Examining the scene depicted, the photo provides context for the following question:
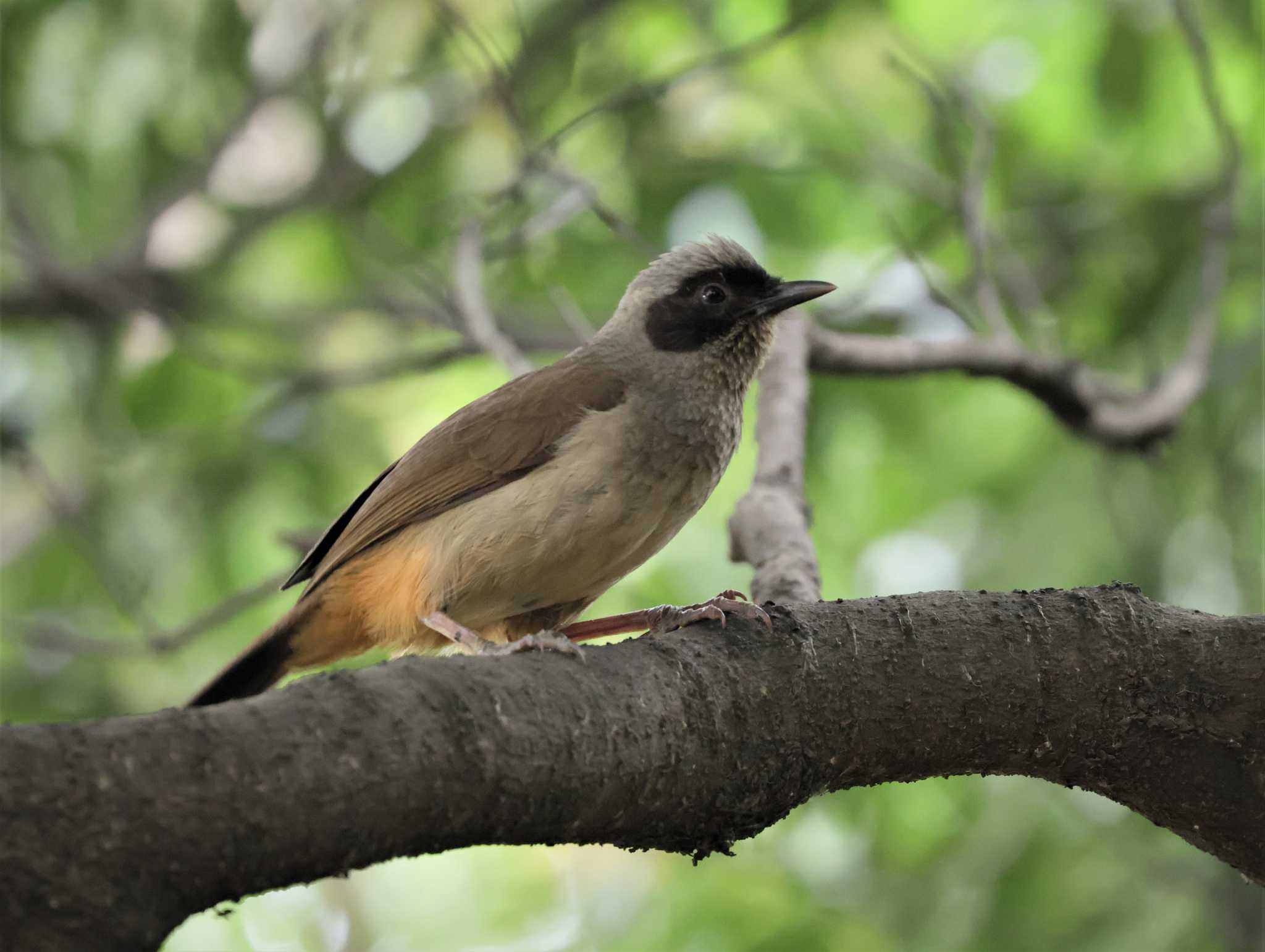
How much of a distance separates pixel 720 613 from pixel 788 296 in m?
1.82

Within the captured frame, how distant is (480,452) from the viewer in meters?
3.97

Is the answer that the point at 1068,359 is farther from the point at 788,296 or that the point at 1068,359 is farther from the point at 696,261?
the point at 696,261

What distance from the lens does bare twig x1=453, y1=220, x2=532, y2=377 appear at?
4500 millimetres

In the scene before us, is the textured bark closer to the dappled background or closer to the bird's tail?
the bird's tail

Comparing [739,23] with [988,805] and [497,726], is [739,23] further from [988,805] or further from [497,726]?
→ [497,726]

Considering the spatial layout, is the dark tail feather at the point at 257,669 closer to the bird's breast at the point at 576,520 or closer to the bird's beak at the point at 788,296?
the bird's breast at the point at 576,520

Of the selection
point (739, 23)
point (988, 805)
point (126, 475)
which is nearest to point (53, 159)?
point (126, 475)

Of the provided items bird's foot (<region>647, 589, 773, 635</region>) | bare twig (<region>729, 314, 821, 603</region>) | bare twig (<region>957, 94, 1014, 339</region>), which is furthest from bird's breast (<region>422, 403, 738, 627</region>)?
bare twig (<region>957, 94, 1014, 339</region>)

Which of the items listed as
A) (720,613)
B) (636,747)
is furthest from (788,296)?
(636,747)

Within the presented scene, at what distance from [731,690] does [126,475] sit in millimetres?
4182

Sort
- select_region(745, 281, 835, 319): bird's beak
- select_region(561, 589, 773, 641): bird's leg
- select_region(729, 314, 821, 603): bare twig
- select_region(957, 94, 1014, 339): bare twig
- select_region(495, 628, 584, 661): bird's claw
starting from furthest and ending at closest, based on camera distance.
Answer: select_region(957, 94, 1014, 339): bare twig → select_region(745, 281, 835, 319): bird's beak → select_region(729, 314, 821, 603): bare twig → select_region(561, 589, 773, 641): bird's leg → select_region(495, 628, 584, 661): bird's claw

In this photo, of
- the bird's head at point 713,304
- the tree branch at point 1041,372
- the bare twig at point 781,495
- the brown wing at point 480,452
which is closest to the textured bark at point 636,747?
the bare twig at point 781,495

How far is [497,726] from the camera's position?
1.99 meters

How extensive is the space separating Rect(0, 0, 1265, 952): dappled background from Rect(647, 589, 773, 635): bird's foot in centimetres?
185
